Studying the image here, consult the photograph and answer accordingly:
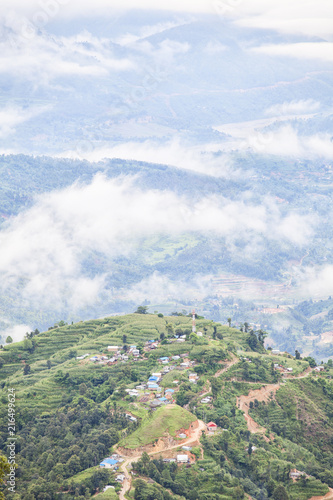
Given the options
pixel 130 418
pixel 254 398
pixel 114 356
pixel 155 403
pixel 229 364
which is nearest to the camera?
pixel 130 418

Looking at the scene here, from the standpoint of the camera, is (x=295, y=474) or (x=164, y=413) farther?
(x=164, y=413)

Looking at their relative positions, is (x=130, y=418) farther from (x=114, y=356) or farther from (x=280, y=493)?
(x=114, y=356)

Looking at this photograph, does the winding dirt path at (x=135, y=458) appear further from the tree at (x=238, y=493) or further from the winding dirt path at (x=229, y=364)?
the winding dirt path at (x=229, y=364)

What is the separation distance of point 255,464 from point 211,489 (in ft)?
26.3

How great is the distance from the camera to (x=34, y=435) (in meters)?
83.4

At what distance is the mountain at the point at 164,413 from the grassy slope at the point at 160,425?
16cm

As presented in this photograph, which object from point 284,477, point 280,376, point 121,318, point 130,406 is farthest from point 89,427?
point 121,318

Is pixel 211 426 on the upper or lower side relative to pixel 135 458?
lower

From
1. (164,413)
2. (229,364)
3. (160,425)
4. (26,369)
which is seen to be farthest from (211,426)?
(26,369)

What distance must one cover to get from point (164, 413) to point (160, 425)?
2448 mm

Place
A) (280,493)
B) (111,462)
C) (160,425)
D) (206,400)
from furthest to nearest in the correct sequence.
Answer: (206,400), (160,425), (280,493), (111,462)

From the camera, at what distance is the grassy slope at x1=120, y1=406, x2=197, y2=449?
247 ft

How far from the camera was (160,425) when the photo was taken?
7712 cm

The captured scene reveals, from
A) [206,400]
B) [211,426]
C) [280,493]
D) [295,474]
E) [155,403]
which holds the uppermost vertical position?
[155,403]
